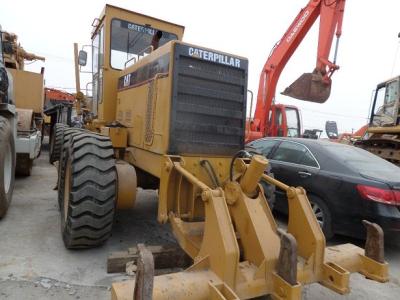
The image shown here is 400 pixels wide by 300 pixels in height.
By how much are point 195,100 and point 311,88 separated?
666 centimetres

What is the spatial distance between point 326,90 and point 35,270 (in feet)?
27.9

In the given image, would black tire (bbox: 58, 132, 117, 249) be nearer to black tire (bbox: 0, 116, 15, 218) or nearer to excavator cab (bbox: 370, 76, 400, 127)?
black tire (bbox: 0, 116, 15, 218)

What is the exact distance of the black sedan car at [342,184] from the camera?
4.90 meters

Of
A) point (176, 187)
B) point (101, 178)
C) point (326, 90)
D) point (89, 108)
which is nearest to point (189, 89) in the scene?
point (176, 187)

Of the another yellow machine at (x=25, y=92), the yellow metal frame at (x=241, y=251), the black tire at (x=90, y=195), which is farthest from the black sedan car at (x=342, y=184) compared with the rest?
the another yellow machine at (x=25, y=92)

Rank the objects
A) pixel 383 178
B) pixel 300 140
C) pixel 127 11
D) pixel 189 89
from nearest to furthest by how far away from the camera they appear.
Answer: pixel 189 89 < pixel 383 178 < pixel 127 11 < pixel 300 140

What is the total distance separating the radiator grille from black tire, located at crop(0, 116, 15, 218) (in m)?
2.62

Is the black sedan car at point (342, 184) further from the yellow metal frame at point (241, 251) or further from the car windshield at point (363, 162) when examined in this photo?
the yellow metal frame at point (241, 251)

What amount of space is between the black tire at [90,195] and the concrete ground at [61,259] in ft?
0.88

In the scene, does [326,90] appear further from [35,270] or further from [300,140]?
[35,270]

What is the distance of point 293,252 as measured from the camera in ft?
9.11

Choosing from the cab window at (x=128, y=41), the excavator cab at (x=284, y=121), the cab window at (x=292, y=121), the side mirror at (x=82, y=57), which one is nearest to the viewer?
the cab window at (x=128, y=41)

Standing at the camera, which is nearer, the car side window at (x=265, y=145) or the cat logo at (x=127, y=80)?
the cat logo at (x=127, y=80)

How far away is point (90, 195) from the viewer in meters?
4.02
